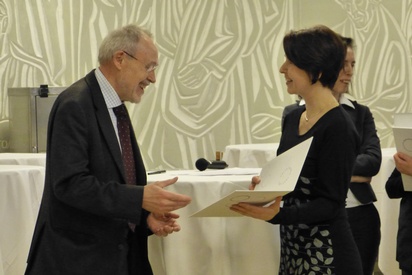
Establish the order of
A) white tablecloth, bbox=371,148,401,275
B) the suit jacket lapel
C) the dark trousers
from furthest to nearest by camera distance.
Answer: white tablecloth, bbox=371,148,401,275 → the dark trousers → the suit jacket lapel

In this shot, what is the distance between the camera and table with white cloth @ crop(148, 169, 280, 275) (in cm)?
394

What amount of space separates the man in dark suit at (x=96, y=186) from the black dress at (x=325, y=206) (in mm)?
498

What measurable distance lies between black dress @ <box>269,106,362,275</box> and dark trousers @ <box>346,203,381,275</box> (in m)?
0.96

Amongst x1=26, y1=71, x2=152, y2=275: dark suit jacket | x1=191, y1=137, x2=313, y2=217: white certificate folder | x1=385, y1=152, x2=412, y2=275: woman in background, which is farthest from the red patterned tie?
x1=385, y1=152, x2=412, y2=275: woman in background

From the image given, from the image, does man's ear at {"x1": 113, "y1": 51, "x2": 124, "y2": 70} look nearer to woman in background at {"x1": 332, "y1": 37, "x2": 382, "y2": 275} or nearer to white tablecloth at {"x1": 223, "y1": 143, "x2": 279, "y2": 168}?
woman in background at {"x1": 332, "y1": 37, "x2": 382, "y2": 275}

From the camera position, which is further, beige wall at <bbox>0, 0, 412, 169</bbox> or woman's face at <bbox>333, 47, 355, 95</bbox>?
beige wall at <bbox>0, 0, 412, 169</bbox>

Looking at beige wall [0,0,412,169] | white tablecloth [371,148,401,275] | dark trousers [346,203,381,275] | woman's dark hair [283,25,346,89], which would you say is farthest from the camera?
beige wall [0,0,412,169]

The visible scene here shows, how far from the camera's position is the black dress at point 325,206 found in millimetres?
2730

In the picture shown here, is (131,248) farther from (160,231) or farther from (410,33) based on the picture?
(410,33)

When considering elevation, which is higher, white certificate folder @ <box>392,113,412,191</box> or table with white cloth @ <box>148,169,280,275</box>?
white certificate folder @ <box>392,113,412,191</box>

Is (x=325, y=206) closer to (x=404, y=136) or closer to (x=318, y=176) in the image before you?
(x=318, y=176)

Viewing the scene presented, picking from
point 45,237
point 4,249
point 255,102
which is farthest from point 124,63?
point 255,102

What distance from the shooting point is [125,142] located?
2803mm

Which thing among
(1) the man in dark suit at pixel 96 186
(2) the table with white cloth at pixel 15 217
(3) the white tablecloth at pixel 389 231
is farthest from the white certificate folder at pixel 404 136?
(2) the table with white cloth at pixel 15 217
